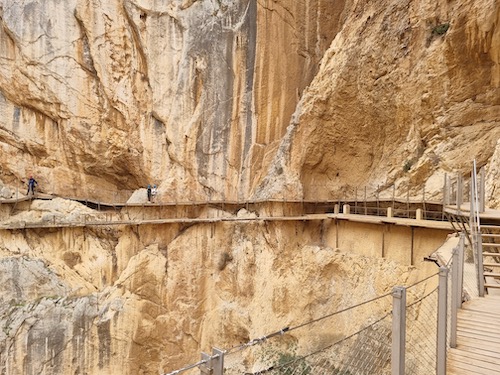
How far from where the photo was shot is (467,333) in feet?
13.1

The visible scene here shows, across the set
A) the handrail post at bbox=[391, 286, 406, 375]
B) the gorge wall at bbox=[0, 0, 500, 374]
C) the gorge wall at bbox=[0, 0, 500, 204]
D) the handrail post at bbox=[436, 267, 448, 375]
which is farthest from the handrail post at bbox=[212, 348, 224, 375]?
the gorge wall at bbox=[0, 0, 500, 204]

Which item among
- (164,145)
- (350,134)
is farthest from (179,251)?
(350,134)

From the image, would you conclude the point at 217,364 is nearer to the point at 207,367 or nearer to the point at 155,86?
the point at 207,367

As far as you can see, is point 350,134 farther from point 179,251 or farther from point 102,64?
point 102,64

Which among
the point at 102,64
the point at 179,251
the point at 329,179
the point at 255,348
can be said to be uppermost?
the point at 102,64

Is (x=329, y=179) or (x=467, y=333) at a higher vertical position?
(x=329, y=179)

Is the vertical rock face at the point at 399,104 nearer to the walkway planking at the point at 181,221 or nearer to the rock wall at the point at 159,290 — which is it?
the walkway planking at the point at 181,221

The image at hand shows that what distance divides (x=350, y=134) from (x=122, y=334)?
452 inches

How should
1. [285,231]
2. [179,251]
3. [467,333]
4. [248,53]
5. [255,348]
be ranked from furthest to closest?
[248,53], [179,251], [285,231], [255,348], [467,333]

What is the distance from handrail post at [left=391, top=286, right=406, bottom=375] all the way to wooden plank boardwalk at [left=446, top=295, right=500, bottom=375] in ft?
2.98

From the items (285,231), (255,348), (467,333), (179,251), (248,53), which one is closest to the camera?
(467,333)

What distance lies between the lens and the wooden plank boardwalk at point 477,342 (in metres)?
3.50

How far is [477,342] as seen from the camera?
3.83m

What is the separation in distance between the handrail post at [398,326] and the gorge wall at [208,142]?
24.2 ft
